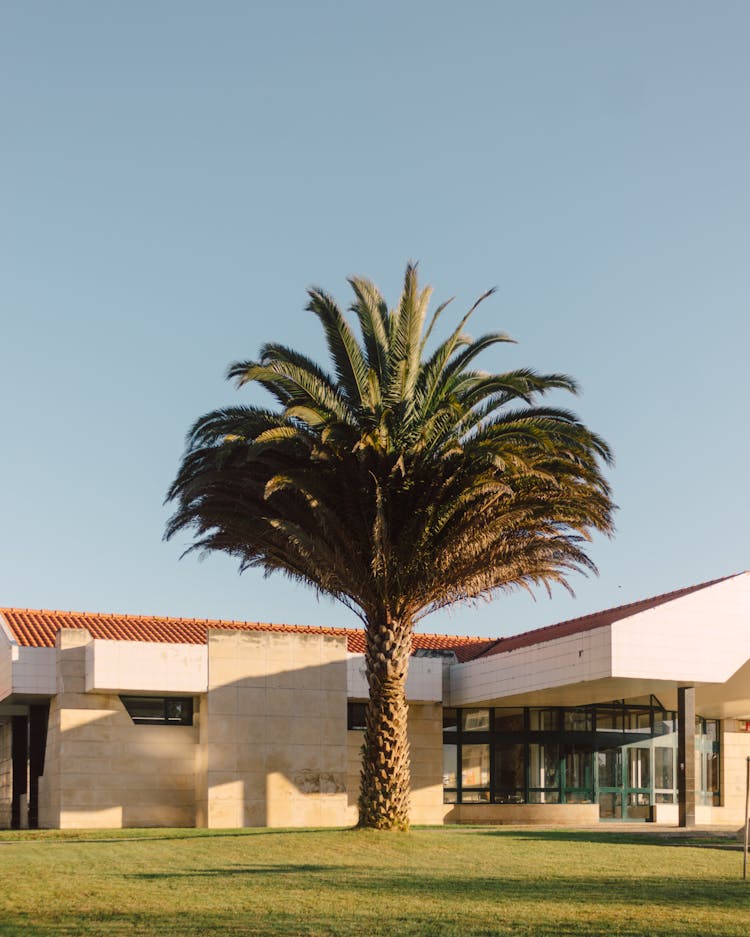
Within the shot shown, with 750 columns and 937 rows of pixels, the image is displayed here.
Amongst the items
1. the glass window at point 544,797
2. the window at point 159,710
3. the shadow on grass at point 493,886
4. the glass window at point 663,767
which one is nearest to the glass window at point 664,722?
the glass window at point 663,767

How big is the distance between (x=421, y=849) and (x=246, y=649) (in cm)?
1449

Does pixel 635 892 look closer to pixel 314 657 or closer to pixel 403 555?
pixel 403 555

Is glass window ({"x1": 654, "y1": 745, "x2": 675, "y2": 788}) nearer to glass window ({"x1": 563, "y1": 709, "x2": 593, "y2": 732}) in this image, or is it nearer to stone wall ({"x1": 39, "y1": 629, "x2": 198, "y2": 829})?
glass window ({"x1": 563, "y1": 709, "x2": 593, "y2": 732})

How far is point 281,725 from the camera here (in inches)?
1380

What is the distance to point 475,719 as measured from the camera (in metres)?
39.1

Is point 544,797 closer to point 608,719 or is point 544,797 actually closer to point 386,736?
point 608,719

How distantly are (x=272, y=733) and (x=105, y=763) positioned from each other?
4600mm

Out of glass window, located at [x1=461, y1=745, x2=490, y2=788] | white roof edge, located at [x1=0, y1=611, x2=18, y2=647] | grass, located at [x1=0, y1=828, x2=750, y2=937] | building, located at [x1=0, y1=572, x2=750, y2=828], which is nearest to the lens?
grass, located at [x1=0, y1=828, x2=750, y2=937]

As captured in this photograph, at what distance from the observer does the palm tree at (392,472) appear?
23.7 meters

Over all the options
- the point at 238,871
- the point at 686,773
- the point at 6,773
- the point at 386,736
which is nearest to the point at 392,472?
the point at 386,736

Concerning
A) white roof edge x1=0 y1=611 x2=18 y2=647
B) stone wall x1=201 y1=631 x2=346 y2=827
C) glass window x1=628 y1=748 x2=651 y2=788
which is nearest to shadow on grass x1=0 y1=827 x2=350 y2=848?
stone wall x1=201 y1=631 x2=346 y2=827

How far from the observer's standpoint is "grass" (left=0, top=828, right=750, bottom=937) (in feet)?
40.1

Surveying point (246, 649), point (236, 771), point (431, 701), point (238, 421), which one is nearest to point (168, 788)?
point (236, 771)

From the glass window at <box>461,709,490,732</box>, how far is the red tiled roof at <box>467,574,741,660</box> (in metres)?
1.71
